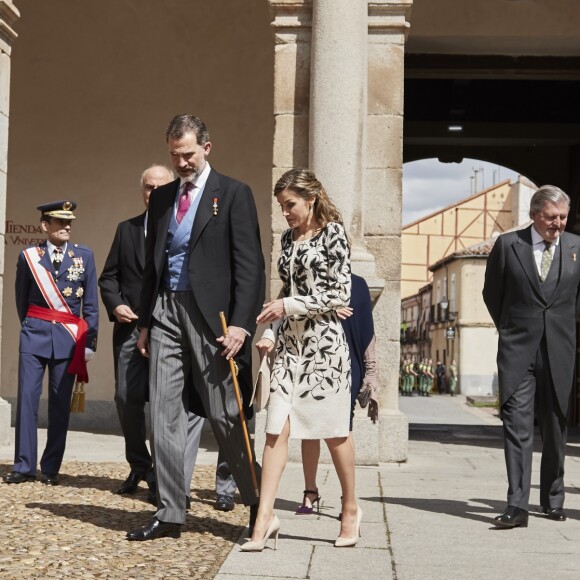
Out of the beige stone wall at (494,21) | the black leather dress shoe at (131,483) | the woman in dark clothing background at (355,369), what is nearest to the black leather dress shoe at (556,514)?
the woman in dark clothing background at (355,369)

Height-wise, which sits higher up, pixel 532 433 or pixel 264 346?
pixel 264 346

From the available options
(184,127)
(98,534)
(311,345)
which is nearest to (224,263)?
(311,345)

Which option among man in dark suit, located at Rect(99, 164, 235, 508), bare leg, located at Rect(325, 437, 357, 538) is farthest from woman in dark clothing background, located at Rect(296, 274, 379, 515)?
bare leg, located at Rect(325, 437, 357, 538)

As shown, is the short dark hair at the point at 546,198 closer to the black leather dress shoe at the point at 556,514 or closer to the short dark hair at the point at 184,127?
the black leather dress shoe at the point at 556,514

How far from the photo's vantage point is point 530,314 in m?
6.44

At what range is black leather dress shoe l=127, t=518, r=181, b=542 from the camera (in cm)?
532

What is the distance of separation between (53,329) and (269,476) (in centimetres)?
276

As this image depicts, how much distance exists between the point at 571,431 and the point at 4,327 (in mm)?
7441

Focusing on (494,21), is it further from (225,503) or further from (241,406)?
(241,406)

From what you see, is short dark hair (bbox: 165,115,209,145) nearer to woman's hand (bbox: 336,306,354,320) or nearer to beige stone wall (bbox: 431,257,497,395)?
woman's hand (bbox: 336,306,354,320)

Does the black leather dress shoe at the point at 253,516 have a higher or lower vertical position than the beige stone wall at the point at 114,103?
lower

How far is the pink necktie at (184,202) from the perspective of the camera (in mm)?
5555

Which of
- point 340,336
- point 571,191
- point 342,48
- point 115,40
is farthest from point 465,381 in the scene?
point 340,336

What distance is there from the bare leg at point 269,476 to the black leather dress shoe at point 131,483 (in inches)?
73.0
